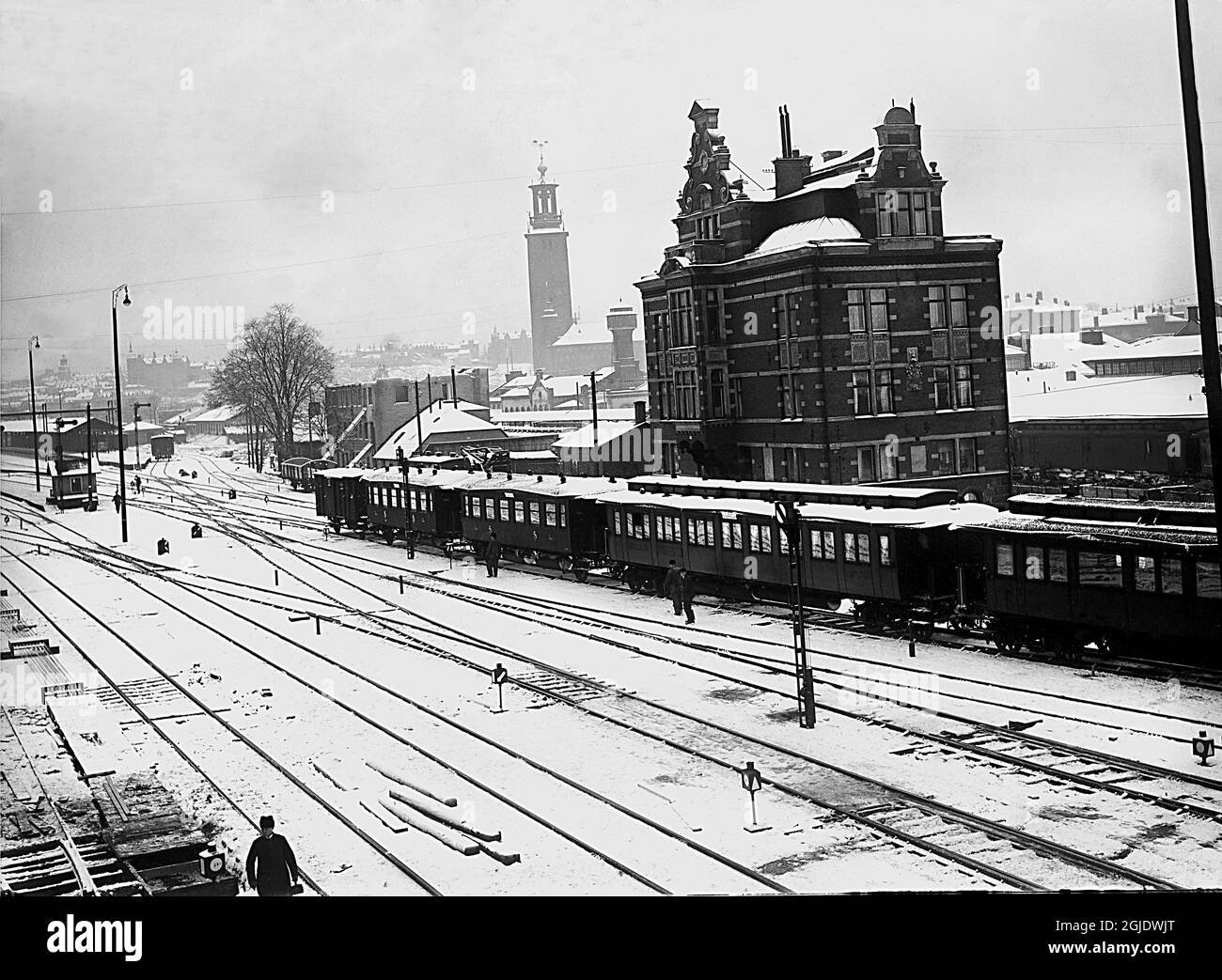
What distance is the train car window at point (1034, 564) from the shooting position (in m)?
22.4

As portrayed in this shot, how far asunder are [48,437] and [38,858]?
75.4m

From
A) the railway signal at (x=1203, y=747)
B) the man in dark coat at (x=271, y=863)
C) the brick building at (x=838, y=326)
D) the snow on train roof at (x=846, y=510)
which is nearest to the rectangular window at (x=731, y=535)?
the snow on train roof at (x=846, y=510)

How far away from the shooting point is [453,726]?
2022 cm

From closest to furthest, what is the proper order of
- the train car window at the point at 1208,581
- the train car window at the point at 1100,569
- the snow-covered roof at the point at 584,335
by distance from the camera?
the train car window at the point at 1208,581 → the train car window at the point at 1100,569 → the snow-covered roof at the point at 584,335

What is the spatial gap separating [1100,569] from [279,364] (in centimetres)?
6460

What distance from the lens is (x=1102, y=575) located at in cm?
2134

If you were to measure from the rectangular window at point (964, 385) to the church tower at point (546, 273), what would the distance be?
1663 cm

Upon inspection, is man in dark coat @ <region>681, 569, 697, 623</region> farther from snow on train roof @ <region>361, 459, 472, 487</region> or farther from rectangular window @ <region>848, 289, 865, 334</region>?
snow on train roof @ <region>361, 459, 472, 487</region>

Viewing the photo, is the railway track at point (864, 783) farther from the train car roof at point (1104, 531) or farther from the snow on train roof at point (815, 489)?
the snow on train roof at point (815, 489)

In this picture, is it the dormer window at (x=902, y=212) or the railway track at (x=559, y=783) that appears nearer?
the railway track at (x=559, y=783)

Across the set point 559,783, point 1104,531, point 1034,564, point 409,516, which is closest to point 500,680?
point 559,783
